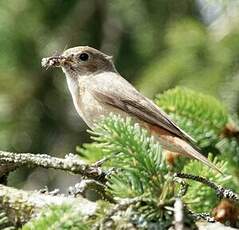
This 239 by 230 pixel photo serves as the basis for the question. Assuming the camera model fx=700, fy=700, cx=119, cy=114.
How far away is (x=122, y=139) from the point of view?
2402mm

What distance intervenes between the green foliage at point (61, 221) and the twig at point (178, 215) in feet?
0.89

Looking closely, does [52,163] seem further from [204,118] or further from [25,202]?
[204,118]

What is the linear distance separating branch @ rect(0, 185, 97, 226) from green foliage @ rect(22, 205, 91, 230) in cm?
27

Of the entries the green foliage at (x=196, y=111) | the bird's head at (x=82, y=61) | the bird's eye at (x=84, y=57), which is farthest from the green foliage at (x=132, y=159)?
the bird's eye at (x=84, y=57)

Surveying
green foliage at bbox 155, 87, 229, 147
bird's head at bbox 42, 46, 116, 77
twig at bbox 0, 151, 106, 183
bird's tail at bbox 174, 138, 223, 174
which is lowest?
bird's tail at bbox 174, 138, 223, 174

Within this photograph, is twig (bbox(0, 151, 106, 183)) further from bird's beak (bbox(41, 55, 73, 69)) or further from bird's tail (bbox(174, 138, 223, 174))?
bird's beak (bbox(41, 55, 73, 69))

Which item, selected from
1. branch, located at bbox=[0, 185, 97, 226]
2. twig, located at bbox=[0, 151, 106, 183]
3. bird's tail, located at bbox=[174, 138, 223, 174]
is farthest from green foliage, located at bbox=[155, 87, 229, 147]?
branch, located at bbox=[0, 185, 97, 226]

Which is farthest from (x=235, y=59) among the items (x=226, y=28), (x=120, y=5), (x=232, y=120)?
(x=120, y=5)

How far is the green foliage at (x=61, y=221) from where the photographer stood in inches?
83.7

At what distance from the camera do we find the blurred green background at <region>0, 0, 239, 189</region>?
15.7 ft

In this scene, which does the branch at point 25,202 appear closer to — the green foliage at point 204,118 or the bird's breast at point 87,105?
the green foliage at point 204,118

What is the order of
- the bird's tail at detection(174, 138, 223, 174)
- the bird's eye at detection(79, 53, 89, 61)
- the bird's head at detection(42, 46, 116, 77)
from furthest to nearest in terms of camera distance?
the bird's eye at detection(79, 53, 89, 61) < the bird's head at detection(42, 46, 116, 77) < the bird's tail at detection(174, 138, 223, 174)

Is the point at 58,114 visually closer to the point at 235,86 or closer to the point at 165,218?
the point at 235,86

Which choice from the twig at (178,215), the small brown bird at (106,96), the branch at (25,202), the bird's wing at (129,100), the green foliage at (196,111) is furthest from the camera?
the bird's wing at (129,100)
